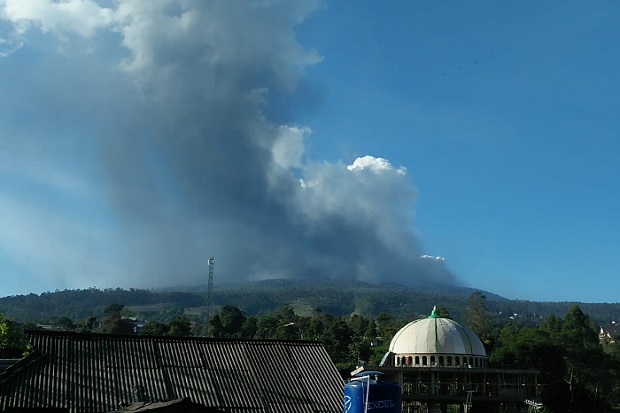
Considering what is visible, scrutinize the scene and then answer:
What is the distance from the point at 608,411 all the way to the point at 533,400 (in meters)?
26.3

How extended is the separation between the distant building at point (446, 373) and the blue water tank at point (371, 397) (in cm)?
3445

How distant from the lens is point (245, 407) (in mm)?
28844

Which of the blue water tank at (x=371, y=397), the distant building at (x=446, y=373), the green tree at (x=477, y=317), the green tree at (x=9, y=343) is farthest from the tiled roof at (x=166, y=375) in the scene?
the green tree at (x=477, y=317)

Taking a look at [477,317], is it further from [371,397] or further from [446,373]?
[371,397]

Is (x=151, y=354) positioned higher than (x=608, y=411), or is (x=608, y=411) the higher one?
(x=151, y=354)

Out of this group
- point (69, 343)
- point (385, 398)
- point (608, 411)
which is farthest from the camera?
point (608, 411)

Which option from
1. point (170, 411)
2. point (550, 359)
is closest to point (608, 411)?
point (550, 359)

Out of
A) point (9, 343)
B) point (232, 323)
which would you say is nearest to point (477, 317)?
point (232, 323)

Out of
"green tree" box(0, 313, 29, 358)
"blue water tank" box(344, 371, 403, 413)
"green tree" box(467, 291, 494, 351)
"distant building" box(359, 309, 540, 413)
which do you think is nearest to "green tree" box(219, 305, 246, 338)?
"green tree" box(467, 291, 494, 351)

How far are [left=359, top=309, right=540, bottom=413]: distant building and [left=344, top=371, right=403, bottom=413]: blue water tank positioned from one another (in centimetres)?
3445

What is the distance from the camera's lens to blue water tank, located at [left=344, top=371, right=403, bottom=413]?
19.1m

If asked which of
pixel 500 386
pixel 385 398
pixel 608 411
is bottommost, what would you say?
pixel 608 411

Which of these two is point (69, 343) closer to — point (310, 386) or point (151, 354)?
point (151, 354)

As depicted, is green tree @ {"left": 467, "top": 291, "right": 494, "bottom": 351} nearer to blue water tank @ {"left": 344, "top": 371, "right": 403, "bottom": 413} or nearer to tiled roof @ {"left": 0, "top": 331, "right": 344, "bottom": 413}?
tiled roof @ {"left": 0, "top": 331, "right": 344, "bottom": 413}
